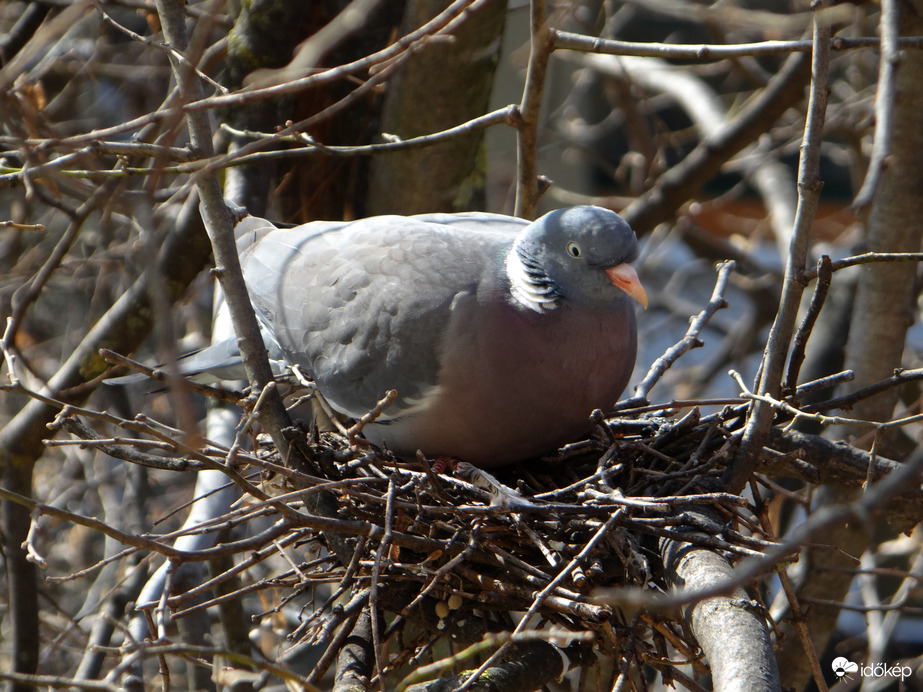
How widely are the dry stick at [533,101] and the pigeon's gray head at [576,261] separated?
0.31m

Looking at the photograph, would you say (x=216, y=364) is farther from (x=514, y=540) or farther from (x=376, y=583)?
(x=376, y=583)

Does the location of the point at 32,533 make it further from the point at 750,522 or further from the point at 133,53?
the point at 133,53

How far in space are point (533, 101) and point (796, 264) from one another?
107 centimetres

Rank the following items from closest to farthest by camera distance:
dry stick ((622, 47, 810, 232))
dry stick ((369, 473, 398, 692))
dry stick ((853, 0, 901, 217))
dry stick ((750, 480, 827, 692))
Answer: dry stick ((853, 0, 901, 217)) → dry stick ((369, 473, 398, 692)) → dry stick ((750, 480, 827, 692)) → dry stick ((622, 47, 810, 232))

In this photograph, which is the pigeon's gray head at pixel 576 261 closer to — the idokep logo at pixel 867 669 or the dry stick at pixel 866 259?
the dry stick at pixel 866 259

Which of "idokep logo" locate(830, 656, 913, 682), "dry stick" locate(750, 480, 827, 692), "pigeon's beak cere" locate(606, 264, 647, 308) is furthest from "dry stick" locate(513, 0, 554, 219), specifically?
"idokep logo" locate(830, 656, 913, 682)

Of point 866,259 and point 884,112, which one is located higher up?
point 884,112

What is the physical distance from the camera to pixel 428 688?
1.84 m

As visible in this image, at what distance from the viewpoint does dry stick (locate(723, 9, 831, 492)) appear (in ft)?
5.41

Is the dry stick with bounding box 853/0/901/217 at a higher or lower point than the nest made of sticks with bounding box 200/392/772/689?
higher

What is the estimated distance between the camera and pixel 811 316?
1896 millimetres

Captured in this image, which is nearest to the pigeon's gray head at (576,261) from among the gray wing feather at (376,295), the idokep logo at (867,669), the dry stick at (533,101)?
the gray wing feather at (376,295)

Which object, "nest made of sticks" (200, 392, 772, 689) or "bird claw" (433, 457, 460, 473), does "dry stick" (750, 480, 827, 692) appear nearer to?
"nest made of sticks" (200, 392, 772, 689)

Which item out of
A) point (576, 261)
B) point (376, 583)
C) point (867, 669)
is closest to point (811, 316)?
point (576, 261)
